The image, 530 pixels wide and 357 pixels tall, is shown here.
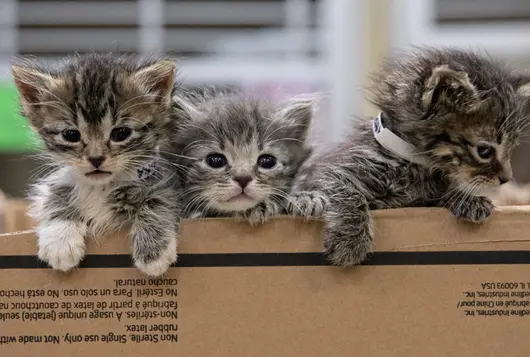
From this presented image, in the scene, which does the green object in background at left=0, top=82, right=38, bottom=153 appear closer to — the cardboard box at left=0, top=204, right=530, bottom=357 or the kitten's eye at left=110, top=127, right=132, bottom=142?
the kitten's eye at left=110, top=127, right=132, bottom=142

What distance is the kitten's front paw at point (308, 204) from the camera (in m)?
1.33

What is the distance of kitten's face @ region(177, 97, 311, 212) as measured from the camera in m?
1.41

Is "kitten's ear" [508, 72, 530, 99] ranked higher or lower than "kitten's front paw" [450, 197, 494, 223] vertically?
higher

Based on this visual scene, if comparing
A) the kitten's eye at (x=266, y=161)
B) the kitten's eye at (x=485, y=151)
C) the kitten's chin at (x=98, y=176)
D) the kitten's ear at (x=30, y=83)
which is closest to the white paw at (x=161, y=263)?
the kitten's chin at (x=98, y=176)

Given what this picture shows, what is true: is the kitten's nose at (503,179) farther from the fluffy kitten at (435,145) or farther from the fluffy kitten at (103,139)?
the fluffy kitten at (103,139)

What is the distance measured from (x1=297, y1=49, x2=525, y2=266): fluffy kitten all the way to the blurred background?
1.37 meters

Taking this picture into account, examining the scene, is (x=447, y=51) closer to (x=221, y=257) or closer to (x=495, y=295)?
(x=495, y=295)

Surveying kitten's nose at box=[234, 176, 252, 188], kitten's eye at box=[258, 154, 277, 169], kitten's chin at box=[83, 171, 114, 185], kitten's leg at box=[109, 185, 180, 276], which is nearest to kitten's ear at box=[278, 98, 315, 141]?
kitten's eye at box=[258, 154, 277, 169]

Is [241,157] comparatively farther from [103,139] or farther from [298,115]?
[103,139]

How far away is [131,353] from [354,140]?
30.0 inches

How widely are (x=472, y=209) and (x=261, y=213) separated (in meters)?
0.44

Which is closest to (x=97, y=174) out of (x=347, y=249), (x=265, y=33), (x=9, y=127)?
(x=347, y=249)

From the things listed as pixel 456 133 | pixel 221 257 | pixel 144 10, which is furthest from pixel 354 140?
pixel 144 10

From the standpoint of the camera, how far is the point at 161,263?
1233mm
